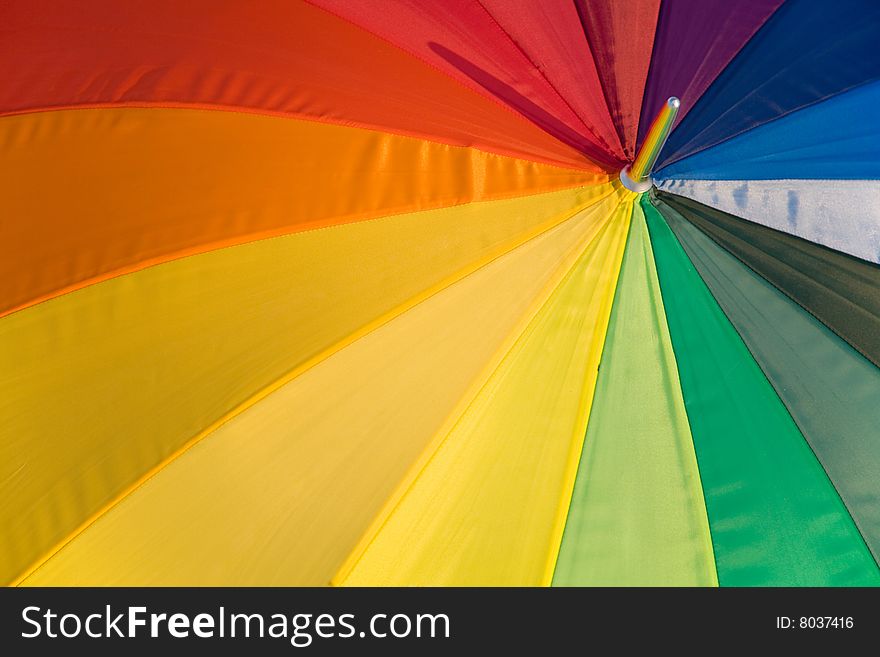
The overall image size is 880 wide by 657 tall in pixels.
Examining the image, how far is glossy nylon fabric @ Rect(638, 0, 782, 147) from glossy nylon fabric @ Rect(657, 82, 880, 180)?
0.19m

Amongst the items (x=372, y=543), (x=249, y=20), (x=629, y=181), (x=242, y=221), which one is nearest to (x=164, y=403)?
(x=242, y=221)

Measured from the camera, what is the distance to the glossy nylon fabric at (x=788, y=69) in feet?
7.79

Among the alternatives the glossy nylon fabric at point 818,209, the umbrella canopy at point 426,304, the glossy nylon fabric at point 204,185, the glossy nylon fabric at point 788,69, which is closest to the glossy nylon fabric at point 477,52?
the umbrella canopy at point 426,304

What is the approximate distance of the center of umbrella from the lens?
6.42ft

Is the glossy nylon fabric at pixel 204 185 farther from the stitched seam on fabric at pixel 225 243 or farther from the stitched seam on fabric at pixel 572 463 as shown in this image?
the stitched seam on fabric at pixel 572 463

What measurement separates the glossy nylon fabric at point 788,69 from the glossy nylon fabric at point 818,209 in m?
0.19

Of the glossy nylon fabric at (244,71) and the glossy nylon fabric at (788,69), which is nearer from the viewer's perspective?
the glossy nylon fabric at (244,71)

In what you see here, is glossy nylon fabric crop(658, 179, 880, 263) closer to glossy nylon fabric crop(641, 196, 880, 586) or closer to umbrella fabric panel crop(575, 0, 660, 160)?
glossy nylon fabric crop(641, 196, 880, 586)

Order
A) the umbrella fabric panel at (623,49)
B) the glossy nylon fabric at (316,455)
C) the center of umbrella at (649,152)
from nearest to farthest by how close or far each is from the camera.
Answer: the center of umbrella at (649,152)
the glossy nylon fabric at (316,455)
the umbrella fabric panel at (623,49)

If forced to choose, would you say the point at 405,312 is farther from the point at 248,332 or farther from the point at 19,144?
the point at 19,144

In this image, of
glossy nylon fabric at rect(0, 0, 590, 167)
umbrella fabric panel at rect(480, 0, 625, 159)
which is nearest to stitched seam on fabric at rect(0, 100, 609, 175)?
glossy nylon fabric at rect(0, 0, 590, 167)

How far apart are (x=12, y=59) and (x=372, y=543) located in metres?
1.78

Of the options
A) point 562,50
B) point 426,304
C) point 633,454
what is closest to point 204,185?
point 426,304

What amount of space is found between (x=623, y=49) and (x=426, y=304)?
1.01 meters
